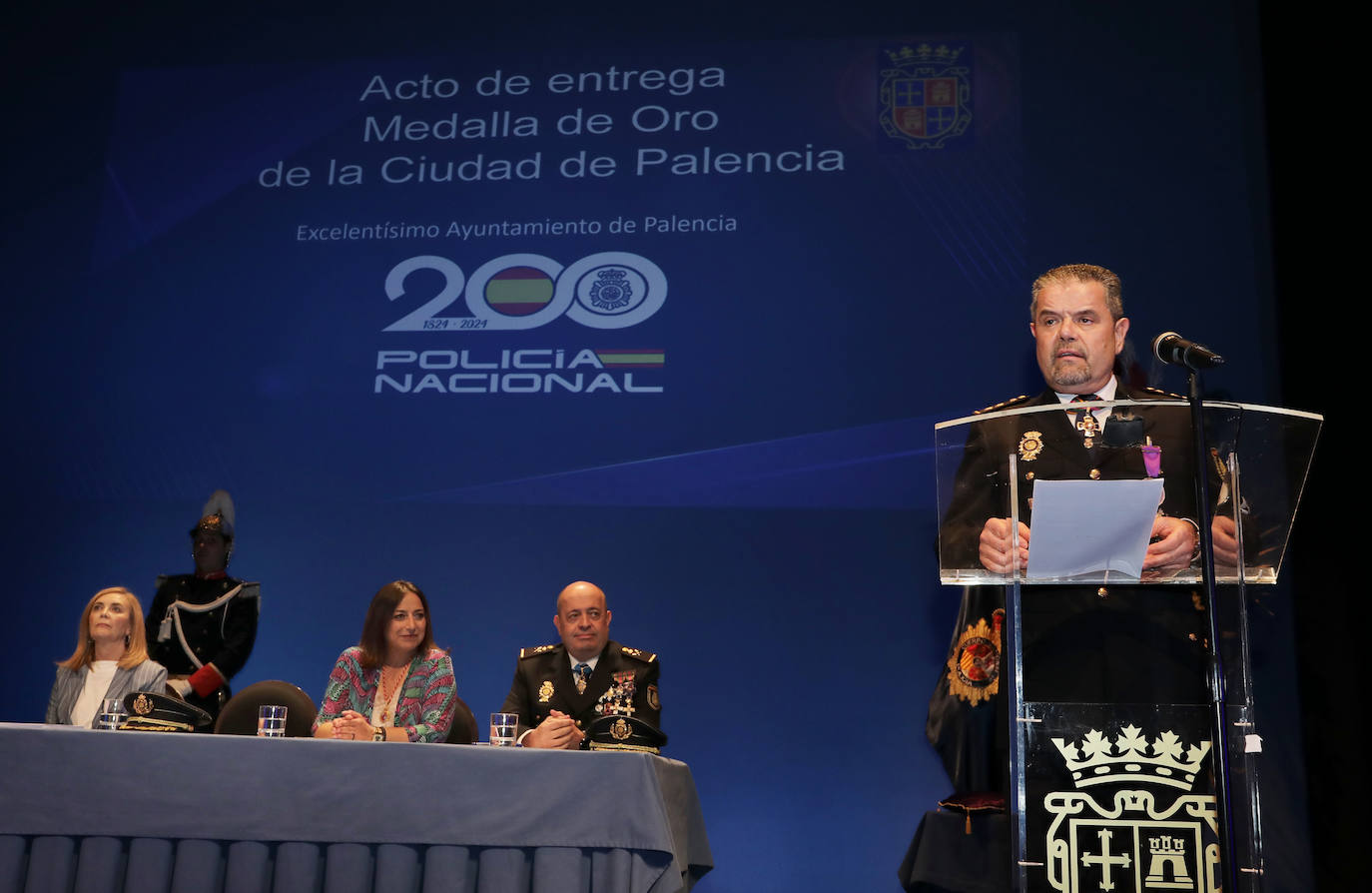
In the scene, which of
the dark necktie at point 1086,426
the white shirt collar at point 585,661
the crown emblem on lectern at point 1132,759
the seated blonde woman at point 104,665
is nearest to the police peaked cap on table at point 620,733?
the white shirt collar at point 585,661

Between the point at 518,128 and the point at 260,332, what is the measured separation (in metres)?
1.33

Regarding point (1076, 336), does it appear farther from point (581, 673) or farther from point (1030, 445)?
point (581, 673)

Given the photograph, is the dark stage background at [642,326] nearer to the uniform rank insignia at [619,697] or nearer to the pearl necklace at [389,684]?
the uniform rank insignia at [619,697]

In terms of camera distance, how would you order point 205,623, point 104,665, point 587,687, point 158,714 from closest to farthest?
point 158,714 → point 587,687 → point 104,665 → point 205,623

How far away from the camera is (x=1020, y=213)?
457 centimetres

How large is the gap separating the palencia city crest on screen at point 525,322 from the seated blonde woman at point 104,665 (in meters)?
1.29

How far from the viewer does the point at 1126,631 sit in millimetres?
2221

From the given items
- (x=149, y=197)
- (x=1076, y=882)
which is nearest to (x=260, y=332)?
(x=149, y=197)

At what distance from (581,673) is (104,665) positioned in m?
1.54

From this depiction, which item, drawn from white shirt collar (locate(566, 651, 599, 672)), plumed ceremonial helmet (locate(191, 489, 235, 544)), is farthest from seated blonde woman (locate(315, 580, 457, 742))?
plumed ceremonial helmet (locate(191, 489, 235, 544))

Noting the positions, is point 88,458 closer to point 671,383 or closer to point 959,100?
point 671,383

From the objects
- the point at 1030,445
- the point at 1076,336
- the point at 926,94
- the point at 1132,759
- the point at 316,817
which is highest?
the point at 926,94

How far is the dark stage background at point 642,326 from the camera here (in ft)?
14.4

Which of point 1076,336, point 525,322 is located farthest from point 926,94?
point 1076,336
